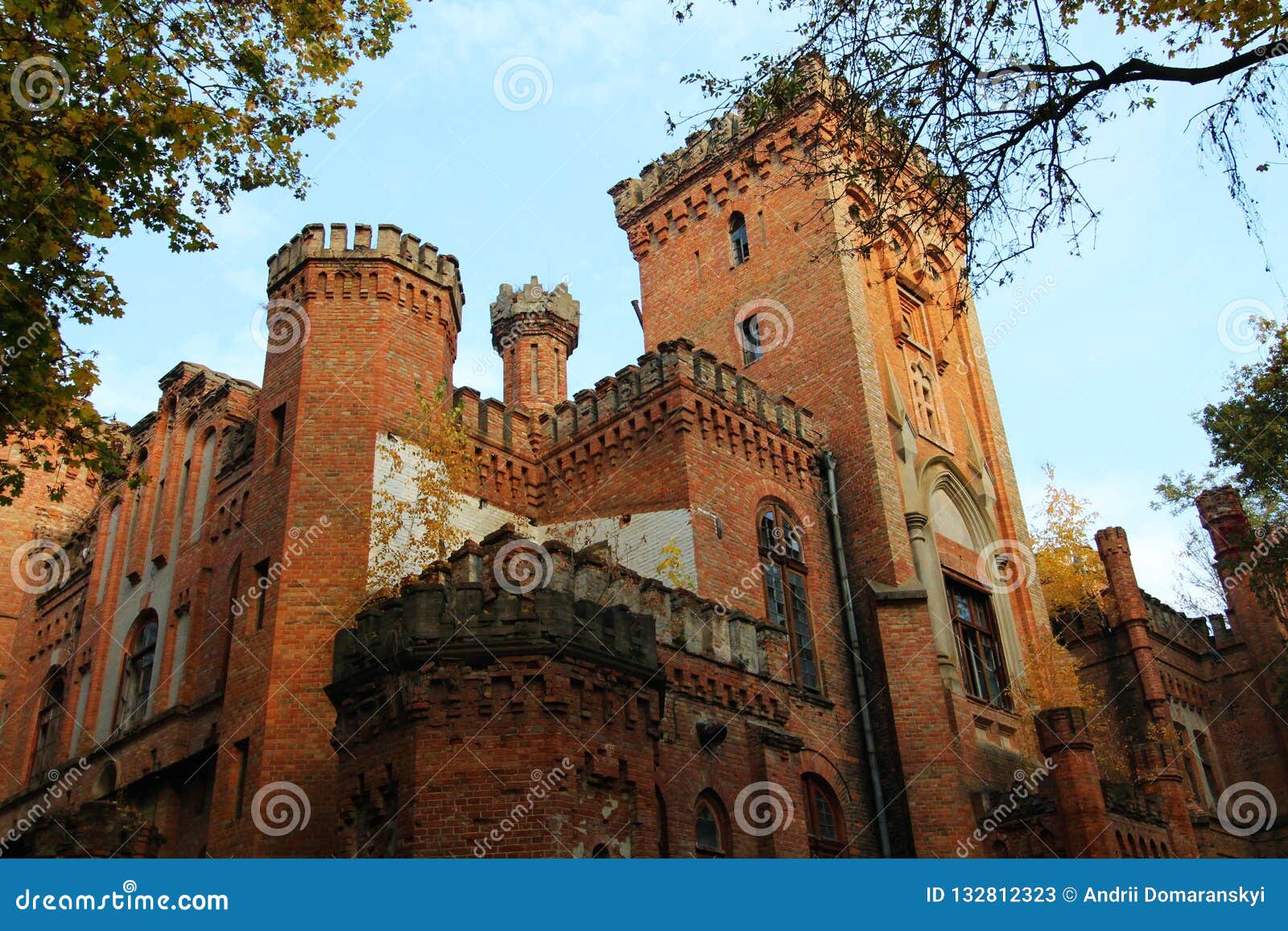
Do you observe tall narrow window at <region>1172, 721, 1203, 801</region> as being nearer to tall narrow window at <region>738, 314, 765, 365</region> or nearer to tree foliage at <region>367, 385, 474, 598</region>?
tall narrow window at <region>738, 314, 765, 365</region>

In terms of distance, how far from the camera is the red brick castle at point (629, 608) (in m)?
12.3

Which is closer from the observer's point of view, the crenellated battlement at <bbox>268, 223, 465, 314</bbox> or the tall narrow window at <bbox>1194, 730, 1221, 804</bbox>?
the crenellated battlement at <bbox>268, 223, 465, 314</bbox>

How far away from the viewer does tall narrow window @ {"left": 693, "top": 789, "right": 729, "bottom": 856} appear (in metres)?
14.9

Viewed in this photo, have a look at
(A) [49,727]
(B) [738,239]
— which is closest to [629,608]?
(B) [738,239]

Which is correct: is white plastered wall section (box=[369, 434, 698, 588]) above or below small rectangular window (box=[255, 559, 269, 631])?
above

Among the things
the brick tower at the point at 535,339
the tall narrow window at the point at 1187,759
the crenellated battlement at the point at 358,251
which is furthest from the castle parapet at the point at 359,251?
the tall narrow window at the point at 1187,759

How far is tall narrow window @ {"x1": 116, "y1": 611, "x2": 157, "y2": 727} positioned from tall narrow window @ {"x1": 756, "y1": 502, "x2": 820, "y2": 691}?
462 inches

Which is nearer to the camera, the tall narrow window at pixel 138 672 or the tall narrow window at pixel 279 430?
the tall narrow window at pixel 279 430

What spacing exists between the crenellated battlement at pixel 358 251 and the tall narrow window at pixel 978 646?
474 inches

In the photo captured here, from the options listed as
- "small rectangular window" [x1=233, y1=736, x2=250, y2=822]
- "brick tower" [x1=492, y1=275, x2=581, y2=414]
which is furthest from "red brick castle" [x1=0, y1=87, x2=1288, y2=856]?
"brick tower" [x1=492, y1=275, x2=581, y2=414]

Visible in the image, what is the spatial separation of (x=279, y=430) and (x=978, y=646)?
14.2 m

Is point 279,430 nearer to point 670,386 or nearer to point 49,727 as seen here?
point 670,386

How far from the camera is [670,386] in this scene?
1956 cm

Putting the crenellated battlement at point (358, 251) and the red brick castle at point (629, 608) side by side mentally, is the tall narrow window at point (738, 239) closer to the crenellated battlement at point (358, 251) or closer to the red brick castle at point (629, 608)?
the red brick castle at point (629, 608)
